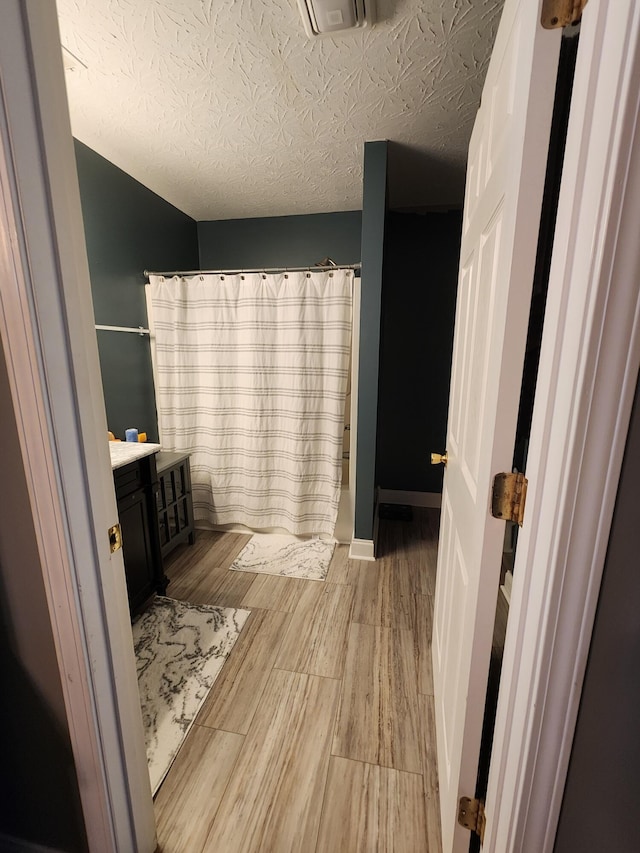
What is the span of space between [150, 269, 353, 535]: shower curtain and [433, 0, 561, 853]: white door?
1222 mm

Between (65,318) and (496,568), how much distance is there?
3.13ft

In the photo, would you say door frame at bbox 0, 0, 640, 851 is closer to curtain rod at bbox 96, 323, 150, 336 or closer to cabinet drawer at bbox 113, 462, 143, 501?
cabinet drawer at bbox 113, 462, 143, 501

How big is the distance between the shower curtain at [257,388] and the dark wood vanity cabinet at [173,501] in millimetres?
258

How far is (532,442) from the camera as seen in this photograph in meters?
0.60

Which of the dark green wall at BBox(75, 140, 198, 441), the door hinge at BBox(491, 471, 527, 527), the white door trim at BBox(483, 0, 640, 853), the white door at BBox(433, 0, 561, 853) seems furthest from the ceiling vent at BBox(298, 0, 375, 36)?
the door hinge at BBox(491, 471, 527, 527)

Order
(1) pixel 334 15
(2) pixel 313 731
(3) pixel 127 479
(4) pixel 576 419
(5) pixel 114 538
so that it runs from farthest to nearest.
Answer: (3) pixel 127 479 → (2) pixel 313 731 → (1) pixel 334 15 → (5) pixel 114 538 → (4) pixel 576 419

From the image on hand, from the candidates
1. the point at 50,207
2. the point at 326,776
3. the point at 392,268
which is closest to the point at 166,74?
the point at 50,207

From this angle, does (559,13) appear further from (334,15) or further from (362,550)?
(362,550)

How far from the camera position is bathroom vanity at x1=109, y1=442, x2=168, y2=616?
169 centimetres

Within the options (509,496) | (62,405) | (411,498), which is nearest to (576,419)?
(509,496)

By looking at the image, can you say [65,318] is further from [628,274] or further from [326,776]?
[326,776]

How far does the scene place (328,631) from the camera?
1.76 meters

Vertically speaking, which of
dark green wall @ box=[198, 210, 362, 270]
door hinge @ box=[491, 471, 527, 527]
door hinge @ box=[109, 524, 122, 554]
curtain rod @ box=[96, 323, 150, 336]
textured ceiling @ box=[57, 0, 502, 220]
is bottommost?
door hinge @ box=[109, 524, 122, 554]

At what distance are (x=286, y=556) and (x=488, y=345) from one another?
6.55 ft
